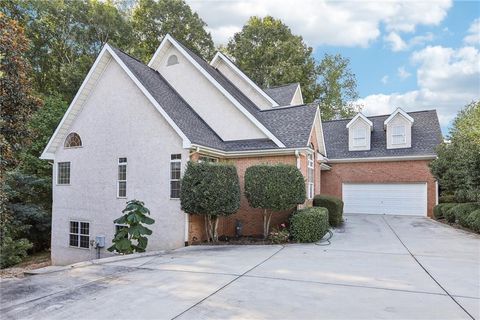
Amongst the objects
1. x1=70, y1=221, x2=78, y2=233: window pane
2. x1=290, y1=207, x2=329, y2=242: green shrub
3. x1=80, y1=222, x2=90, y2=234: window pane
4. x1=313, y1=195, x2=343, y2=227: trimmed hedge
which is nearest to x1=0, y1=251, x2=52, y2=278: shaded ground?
x1=70, y1=221, x2=78, y2=233: window pane

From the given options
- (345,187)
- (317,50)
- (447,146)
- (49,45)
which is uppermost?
(317,50)

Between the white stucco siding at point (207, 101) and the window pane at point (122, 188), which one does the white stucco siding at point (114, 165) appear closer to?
the window pane at point (122, 188)

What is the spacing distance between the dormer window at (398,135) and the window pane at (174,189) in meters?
16.1

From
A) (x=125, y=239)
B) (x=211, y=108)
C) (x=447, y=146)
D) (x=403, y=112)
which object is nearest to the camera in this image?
(x=125, y=239)

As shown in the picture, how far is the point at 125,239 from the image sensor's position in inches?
409

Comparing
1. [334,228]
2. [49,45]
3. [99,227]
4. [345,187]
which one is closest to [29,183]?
[99,227]

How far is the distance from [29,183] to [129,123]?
31.1ft

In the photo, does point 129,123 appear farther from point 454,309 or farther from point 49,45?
point 49,45

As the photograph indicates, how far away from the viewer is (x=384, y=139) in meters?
22.7

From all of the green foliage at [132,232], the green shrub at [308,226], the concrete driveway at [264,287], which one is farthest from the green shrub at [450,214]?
the green foliage at [132,232]

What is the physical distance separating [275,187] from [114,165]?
7.06 meters

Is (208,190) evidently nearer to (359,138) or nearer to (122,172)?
(122,172)

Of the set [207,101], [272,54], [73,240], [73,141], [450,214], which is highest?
[272,54]

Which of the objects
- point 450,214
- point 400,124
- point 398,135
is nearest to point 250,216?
point 450,214
